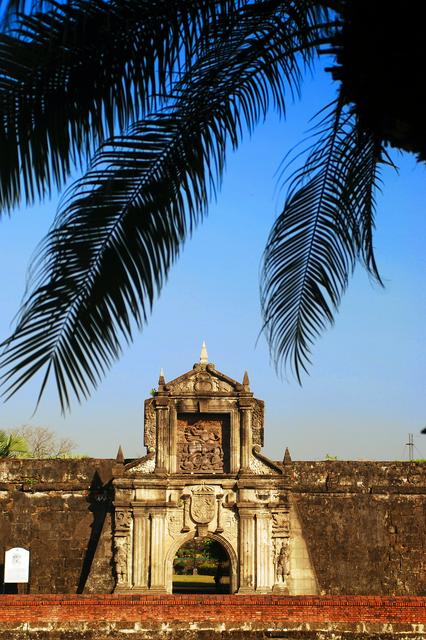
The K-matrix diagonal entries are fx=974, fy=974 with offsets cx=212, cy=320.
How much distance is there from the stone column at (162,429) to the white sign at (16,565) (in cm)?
304

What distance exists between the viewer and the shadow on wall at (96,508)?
1978 centimetres

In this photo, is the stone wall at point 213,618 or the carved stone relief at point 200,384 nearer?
the stone wall at point 213,618

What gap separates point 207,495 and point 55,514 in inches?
136

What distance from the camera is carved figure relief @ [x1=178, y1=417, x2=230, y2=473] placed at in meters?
19.0

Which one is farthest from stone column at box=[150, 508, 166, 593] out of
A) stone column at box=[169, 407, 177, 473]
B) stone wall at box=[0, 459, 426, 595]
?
Result: stone wall at box=[0, 459, 426, 595]

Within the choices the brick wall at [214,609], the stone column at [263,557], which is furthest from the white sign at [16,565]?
the brick wall at [214,609]

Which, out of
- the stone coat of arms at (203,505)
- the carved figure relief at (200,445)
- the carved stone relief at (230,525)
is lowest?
the carved stone relief at (230,525)

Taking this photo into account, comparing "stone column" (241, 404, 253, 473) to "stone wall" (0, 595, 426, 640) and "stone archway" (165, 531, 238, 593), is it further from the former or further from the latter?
"stone wall" (0, 595, 426, 640)

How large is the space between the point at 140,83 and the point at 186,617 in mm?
10395

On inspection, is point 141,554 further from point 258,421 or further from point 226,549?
point 258,421

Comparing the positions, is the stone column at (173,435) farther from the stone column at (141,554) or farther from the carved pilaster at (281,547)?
the carved pilaster at (281,547)

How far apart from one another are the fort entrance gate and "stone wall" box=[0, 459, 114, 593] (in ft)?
4.54

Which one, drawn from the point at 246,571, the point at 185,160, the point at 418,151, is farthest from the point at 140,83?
the point at 246,571

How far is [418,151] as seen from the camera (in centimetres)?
337
